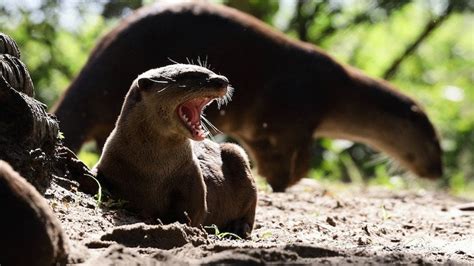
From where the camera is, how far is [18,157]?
4184mm

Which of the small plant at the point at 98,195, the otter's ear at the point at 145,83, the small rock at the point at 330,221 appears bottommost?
the small rock at the point at 330,221

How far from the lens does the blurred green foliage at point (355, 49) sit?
11836 mm

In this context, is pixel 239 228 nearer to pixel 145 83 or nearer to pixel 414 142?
pixel 145 83

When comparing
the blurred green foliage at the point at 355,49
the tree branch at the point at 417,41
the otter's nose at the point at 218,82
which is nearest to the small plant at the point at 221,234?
the otter's nose at the point at 218,82

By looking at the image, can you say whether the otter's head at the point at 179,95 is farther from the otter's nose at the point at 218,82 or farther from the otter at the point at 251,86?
the otter at the point at 251,86

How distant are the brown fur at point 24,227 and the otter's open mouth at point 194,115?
1464 millimetres

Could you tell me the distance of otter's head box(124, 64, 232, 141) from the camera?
469cm

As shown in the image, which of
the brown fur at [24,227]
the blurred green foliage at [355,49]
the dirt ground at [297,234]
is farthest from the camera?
the blurred green foliage at [355,49]

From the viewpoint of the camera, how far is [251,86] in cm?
916

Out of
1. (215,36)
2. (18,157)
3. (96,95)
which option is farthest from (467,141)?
(18,157)

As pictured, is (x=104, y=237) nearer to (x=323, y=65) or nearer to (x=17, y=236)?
(x=17, y=236)

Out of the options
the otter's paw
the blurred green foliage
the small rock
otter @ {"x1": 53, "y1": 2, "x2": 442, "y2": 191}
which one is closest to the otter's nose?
the otter's paw

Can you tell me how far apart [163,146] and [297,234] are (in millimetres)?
911

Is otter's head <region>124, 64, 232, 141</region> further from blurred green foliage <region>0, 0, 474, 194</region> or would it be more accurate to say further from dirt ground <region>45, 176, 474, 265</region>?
blurred green foliage <region>0, 0, 474, 194</region>
